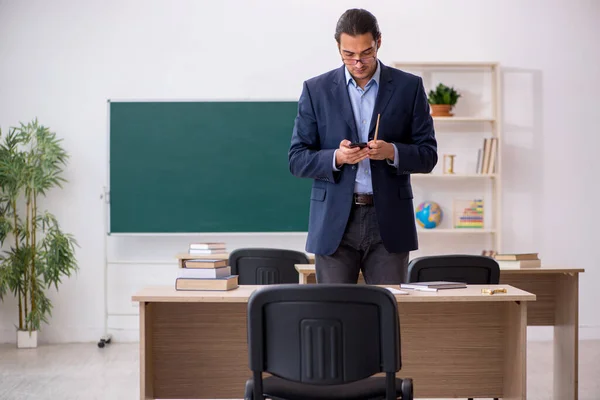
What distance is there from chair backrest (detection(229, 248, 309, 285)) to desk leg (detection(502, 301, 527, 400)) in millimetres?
1493

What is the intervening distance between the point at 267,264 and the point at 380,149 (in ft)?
5.94

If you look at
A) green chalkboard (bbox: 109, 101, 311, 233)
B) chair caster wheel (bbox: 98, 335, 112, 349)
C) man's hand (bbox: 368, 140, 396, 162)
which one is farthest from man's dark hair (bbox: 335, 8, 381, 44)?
chair caster wheel (bbox: 98, 335, 112, 349)

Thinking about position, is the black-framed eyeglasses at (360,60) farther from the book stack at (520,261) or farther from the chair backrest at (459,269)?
the book stack at (520,261)

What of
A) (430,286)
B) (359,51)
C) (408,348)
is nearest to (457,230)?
(408,348)

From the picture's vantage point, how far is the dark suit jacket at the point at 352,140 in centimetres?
277

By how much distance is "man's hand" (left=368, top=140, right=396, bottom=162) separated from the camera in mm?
2658

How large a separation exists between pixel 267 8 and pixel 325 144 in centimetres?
418

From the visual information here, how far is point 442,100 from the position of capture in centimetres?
654

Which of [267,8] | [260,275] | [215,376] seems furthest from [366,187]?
[267,8]

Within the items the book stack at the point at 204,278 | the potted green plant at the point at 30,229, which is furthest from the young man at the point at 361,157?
the potted green plant at the point at 30,229

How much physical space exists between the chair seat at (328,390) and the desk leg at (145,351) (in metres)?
0.56

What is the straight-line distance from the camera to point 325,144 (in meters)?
2.88

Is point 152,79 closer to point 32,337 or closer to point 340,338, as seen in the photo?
point 32,337

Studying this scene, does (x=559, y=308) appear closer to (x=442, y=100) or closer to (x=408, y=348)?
(x=408, y=348)
